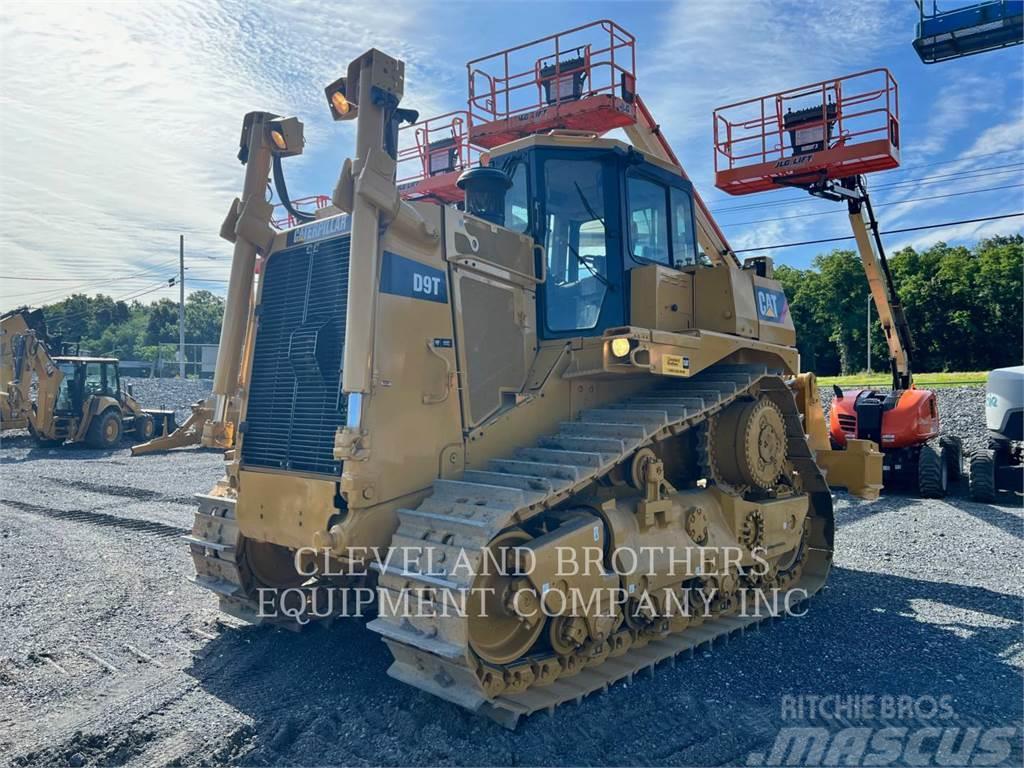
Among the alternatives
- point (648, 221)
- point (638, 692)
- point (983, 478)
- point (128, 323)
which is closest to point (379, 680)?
point (638, 692)

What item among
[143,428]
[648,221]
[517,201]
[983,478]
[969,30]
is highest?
[969,30]

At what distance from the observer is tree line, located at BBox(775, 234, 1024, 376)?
135 feet

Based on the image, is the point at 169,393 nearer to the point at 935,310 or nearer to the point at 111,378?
the point at 111,378

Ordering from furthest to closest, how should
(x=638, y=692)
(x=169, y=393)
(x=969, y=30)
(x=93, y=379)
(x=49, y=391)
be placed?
(x=169, y=393)
(x=93, y=379)
(x=49, y=391)
(x=969, y=30)
(x=638, y=692)

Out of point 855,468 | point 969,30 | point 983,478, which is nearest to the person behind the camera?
point 855,468

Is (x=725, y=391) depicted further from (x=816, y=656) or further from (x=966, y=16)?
(x=966, y=16)

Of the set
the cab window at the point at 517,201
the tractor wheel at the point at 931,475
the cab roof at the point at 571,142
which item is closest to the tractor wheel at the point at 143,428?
the cab window at the point at 517,201

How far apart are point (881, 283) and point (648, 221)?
8267 millimetres

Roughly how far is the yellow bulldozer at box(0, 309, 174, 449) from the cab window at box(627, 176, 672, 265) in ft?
60.0

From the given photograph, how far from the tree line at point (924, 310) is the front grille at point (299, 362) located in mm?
28274

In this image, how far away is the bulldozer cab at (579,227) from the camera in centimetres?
554

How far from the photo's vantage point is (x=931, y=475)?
1181 centimetres

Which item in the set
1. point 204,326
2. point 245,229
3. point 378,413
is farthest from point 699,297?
point 204,326

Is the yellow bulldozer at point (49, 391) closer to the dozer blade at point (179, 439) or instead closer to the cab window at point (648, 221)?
the dozer blade at point (179, 439)
